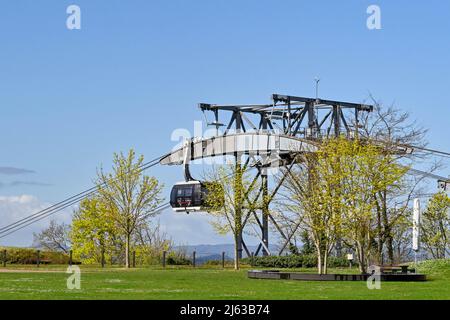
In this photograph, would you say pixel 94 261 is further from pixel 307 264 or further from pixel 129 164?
pixel 307 264

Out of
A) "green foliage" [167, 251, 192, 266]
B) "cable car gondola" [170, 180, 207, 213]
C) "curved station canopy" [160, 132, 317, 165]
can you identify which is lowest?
"green foliage" [167, 251, 192, 266]

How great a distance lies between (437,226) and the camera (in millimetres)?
57719

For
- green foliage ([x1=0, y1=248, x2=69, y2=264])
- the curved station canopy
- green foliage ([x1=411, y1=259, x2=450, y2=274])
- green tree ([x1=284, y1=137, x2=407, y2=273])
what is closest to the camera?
green tree ([x1=284, y1=137, x2=407, y2=273])

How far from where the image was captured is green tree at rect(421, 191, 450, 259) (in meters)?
56.1

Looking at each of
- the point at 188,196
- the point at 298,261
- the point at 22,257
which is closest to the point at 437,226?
Result: the point at 298,261

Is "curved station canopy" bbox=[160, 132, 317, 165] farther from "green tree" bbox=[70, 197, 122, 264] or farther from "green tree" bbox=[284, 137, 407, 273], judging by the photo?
"green tree" bbox=[284, 137, 407, 273]

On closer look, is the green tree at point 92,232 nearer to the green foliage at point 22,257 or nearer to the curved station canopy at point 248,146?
the green foliage at point 22,257

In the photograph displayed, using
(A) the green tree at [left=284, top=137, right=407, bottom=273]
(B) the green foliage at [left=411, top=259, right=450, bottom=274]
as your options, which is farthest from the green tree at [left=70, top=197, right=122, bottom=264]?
(B) the green foliage at [left=411, top=259, right=450, bottom=274]

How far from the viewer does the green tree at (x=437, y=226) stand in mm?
56094

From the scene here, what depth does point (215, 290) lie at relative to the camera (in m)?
26.6
